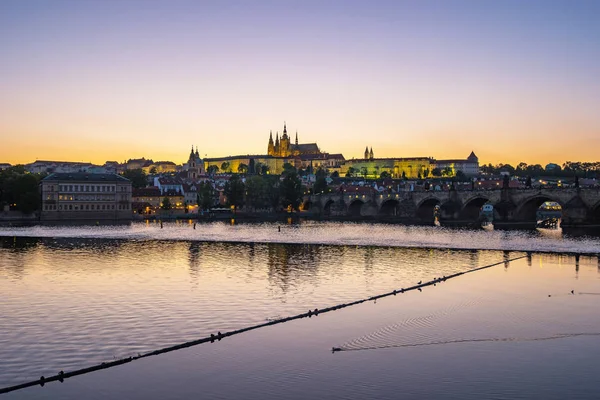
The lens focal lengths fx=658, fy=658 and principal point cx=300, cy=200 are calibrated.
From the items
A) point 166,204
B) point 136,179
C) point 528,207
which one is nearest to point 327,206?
point 166,204

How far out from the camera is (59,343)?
19.7 meters

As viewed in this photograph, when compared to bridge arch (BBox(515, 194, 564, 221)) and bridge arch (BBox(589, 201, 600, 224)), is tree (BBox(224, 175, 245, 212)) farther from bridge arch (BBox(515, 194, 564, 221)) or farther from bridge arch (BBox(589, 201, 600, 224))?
bridge arch (BBox(589, 201, 600, 224))

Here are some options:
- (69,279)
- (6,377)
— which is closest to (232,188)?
(69,279)

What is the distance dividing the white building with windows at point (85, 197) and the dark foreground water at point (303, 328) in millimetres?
68269

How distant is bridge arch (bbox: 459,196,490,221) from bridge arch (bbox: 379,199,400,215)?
20331 mm

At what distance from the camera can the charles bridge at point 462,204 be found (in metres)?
84.4

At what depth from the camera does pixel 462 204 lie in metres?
108

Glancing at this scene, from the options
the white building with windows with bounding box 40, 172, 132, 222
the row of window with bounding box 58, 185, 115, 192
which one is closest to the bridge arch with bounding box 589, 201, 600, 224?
the white building with windows with bounding box 40, 172, 132, 222

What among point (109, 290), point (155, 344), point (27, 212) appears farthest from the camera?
point (27, 212)

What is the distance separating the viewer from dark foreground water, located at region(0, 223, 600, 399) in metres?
16.2

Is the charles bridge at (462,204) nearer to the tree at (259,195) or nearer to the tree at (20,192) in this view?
the tree at (259,195)

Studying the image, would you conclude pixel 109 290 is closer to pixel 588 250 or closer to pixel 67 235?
pixel 588 250

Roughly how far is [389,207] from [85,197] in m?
58.1

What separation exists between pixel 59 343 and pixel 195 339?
402 centimetres
